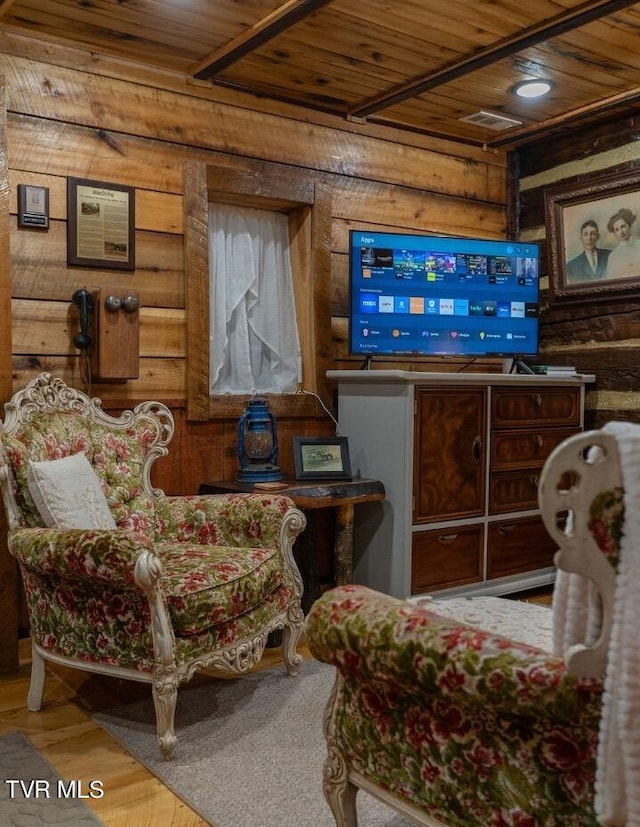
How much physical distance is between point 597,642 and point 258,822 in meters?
1.23

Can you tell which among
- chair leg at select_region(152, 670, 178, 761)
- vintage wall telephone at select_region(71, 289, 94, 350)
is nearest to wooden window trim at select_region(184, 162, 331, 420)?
vintage wall telephone at select_region(71, 289, 94, 350)

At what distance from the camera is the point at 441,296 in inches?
162

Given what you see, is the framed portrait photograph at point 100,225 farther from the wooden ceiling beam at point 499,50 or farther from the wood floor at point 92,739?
the wood floor at point 92,739

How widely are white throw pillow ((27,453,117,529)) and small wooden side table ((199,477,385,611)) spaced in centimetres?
75

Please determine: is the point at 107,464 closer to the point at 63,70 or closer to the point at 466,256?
the point at 63,70

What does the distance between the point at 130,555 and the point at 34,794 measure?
67cm

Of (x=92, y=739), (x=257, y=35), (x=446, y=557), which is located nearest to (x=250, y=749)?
(x=92, y=739)

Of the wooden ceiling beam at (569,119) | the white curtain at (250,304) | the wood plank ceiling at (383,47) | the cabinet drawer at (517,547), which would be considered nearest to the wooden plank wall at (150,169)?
the wood plank ceiling at (383,47)

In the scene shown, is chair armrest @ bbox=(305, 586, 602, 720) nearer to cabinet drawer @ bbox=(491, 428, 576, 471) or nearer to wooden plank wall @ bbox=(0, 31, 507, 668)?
wooden plank wall @ bbox=(0, 31, 507, 668)

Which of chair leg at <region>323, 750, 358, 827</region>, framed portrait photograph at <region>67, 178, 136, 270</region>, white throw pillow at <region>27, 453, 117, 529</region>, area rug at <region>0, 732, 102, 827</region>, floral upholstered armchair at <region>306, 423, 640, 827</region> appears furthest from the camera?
framed portrait photograph at <region>67, 178, 136, 270</region>

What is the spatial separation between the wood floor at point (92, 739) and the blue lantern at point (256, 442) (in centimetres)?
77

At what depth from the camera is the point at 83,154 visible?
11.1ft

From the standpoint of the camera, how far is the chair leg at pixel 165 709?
235 cm

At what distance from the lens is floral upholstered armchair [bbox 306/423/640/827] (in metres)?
1.17
